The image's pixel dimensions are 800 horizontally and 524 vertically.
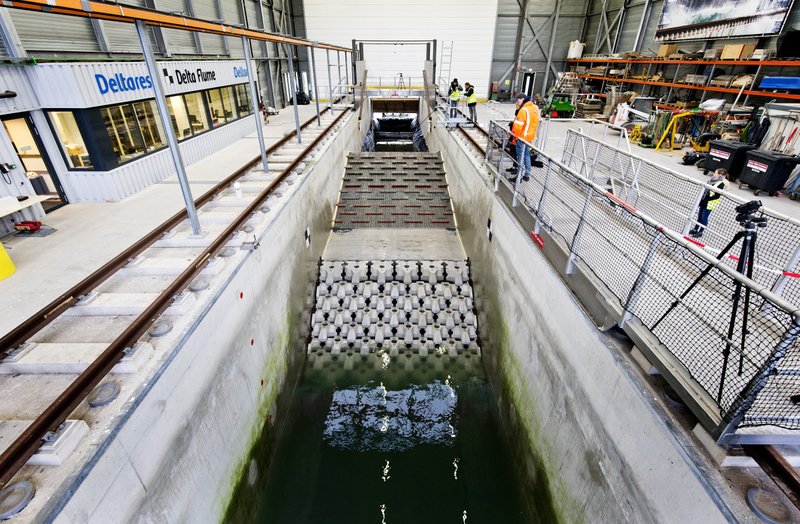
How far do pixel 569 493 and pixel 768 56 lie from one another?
1662cm

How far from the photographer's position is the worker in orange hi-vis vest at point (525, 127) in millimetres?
6590

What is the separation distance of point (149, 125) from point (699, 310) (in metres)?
11.3

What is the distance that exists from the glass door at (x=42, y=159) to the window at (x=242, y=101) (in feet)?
24.3

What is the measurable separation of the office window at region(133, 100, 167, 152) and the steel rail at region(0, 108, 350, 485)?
5.67 meters

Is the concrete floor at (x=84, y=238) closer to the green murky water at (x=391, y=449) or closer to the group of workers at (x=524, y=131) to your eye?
the green murky water at (x=391, y=449)

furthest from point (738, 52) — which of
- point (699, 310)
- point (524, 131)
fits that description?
point (699, 310)

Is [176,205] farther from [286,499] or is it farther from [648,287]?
[648,287]

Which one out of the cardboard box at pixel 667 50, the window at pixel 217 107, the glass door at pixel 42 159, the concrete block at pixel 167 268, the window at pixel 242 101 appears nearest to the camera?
the concrete block at pixel 167 268

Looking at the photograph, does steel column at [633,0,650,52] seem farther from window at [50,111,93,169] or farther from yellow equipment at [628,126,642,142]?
window at [50,111,93,169]

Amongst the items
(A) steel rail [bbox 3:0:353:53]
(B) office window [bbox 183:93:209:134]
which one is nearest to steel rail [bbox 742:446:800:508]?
(A) steel rail [bbox 3:0:353:53]

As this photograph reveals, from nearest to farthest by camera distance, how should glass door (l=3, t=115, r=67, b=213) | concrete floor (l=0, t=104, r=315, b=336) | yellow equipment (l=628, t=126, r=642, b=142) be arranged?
concrete floor (l=0, t=104, r=315, b=336)
glass door (l=3, t=115, r=67, b=213)
yellow equipment (l=628, t=126, r=642, b=142)

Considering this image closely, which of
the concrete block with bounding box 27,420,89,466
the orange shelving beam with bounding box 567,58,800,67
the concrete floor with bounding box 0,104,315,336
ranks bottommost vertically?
the concrete floor with bounding box 0,104,315,336

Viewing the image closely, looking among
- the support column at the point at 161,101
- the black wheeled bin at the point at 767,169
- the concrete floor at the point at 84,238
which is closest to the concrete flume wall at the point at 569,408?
the support column at the point at 161,101

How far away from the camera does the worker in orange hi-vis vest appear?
21.6 feet
